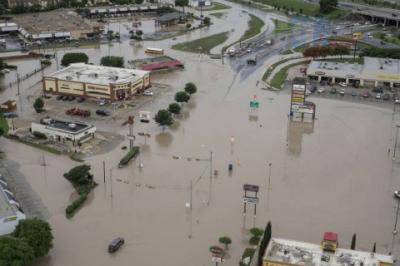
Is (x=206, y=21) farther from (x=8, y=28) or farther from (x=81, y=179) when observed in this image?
(x=81, y=179)

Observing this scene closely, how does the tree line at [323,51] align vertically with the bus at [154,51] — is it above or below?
above

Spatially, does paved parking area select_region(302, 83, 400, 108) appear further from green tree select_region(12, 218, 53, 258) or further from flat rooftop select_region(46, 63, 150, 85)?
green tree select_region(12, 218, 53, 258)

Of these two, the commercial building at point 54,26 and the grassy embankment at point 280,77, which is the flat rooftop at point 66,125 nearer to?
the grassy embankment at point 280,77

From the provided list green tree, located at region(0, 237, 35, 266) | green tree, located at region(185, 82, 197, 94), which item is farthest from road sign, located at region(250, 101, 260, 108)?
green tree, located at region(0, 237, 35, 266)

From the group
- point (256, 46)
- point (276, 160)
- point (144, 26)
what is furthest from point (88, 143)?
point (144, 26)

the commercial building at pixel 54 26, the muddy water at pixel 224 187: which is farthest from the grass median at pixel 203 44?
the muddy water at pixel 224 187

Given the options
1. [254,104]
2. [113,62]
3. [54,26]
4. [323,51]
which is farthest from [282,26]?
[254,104]
